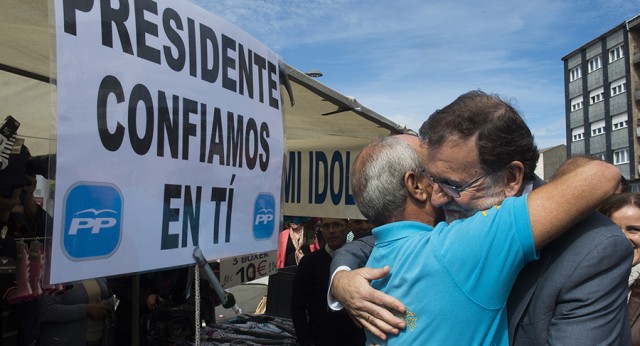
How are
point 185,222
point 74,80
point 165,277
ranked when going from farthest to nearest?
1. point 165,277
2. point 185,222
3. point 74,80

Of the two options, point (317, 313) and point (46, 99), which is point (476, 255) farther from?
point (46, 99)

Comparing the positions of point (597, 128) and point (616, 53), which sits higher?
point (616, 53)

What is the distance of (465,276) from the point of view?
3.87 feet

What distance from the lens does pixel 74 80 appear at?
1396mm

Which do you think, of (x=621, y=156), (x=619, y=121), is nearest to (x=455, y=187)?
(x=621, y=156)

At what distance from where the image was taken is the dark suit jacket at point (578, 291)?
1120 millimetres

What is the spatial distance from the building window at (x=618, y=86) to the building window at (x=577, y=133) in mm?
6315

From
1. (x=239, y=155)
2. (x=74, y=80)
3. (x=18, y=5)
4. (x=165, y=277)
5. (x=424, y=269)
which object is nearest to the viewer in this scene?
(x=424, y=269)

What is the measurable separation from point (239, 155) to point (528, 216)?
125 cm

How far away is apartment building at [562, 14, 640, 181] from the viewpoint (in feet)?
141

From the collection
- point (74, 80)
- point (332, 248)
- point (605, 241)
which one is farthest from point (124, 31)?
point (332, 248)

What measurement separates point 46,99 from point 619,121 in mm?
51612

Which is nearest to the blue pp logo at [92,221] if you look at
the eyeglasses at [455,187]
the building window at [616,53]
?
the eyeglasses at [455,187]

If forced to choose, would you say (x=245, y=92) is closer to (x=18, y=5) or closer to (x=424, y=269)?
(x=18, y=5)
